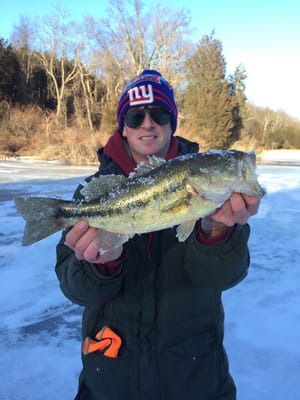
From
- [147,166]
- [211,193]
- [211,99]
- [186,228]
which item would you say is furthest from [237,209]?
[211,99]

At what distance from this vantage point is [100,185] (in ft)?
6.40

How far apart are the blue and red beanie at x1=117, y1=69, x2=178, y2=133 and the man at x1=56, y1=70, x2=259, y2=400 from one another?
0.85 meters

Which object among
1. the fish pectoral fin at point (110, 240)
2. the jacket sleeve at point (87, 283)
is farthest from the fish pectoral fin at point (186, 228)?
the jacket sleeve at point (87, 283)

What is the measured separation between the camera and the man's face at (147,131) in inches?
86.0

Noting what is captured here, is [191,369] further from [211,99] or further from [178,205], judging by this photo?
[211,99]

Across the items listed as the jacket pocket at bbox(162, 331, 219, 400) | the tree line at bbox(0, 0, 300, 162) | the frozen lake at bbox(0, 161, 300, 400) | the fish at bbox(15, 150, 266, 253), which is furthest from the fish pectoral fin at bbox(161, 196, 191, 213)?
the tree line at bbox(0, 0, 300, 162)

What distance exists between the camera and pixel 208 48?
32719 mm

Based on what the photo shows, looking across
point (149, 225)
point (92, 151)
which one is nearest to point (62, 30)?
point (92, 151)

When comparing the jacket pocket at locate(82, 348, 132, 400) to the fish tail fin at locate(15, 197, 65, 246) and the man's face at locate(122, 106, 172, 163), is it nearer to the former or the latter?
the fish tail fin at locate(15, 197, 65, 246)

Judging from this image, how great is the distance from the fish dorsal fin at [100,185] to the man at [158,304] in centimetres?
18

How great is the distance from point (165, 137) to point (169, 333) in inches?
44.7

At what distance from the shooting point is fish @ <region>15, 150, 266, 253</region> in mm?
1721

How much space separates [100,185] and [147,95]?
0.72 metres

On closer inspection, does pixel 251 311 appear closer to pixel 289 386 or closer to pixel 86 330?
pixel 289 386
